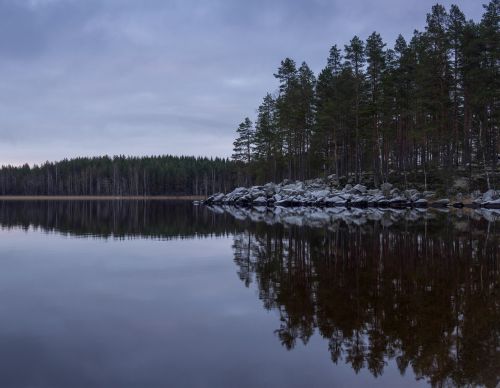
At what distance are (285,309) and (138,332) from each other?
305 centimetres

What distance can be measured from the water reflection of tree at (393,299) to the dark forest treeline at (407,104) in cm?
3118

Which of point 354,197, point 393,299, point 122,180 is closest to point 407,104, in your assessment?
point 354,197

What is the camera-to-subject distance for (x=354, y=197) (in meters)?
53.2

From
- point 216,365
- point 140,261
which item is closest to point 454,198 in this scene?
point 140,261

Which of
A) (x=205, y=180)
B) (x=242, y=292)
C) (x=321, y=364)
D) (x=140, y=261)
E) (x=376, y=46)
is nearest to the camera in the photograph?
(x=321, y=364)

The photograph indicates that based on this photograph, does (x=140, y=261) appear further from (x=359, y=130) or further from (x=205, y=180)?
(x=205, y=180)

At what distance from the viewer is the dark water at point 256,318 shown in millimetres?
6273

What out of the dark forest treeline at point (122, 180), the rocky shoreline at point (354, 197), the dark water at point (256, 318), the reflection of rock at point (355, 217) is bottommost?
the dark water at point (256, 318)

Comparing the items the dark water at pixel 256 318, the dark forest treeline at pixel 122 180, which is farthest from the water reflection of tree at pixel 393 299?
the dark forest treeline at pixel 122 180

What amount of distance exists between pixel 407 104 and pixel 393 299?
1920 inches

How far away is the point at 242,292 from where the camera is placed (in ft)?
36.7

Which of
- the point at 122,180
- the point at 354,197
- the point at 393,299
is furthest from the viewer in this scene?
the point at 122,180

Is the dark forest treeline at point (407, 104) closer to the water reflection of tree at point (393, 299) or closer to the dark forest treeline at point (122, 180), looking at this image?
the water reflection of tree at point (393, 299)

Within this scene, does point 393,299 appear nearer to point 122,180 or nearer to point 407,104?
point 407,104
